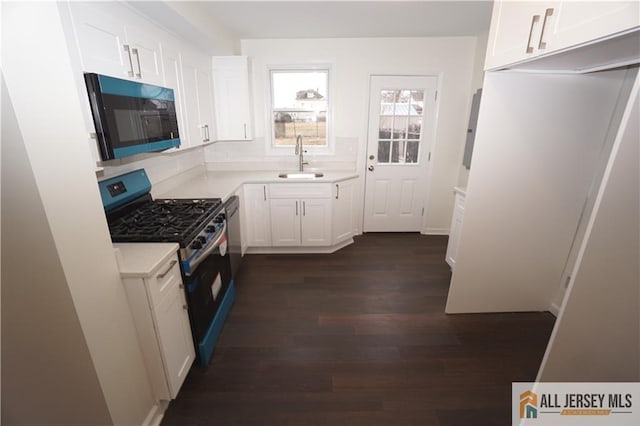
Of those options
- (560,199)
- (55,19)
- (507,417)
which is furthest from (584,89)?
(55,19)

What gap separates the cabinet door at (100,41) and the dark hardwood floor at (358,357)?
1870 mm

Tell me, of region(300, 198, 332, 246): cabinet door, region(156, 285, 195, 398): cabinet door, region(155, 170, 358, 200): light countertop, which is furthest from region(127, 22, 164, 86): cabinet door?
region(300, 198, 332, 246): cabinet door

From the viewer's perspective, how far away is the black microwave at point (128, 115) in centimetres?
137

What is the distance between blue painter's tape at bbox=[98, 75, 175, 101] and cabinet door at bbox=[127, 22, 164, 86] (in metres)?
0.12

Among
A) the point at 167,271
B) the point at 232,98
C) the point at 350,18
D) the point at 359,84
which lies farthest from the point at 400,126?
the point at 167,271

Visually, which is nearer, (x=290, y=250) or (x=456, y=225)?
(x=456, y=225)

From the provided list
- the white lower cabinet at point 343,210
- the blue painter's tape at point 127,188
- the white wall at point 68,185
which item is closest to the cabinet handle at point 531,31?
the white wall at point 68,185

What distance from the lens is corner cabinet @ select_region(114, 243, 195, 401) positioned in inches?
52.6

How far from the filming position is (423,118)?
144 inches

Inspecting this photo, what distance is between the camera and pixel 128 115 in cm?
155

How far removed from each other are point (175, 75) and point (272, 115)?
1479mm

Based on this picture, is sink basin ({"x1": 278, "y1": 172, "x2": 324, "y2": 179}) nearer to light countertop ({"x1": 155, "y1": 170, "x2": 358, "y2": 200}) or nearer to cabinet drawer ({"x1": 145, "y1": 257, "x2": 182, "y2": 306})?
light countertop ({"x1": 155, "y1": 170, "x2": 358, "y2": 200})

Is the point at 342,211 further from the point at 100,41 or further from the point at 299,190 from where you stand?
the point at 100,41

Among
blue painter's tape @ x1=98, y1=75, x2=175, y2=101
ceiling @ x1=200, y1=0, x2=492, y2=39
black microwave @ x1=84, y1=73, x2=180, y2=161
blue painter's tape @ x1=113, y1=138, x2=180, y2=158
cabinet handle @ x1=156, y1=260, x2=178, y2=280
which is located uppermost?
ceiling @ x1=200, y1=0, x2=492, y2=39
